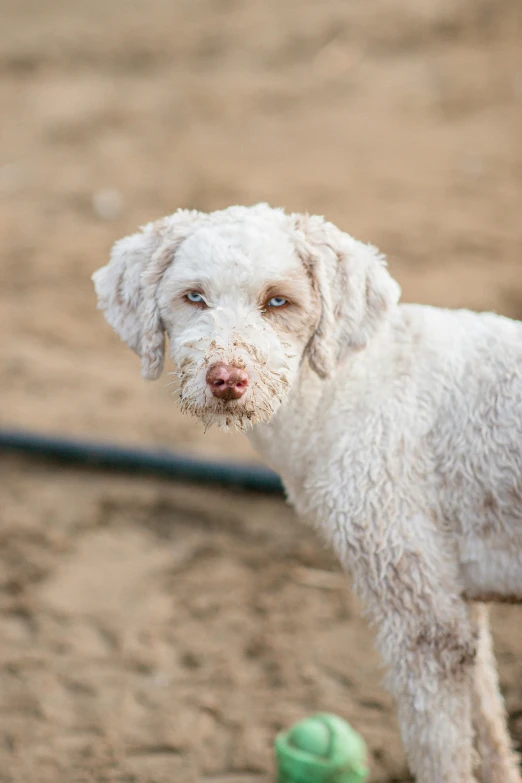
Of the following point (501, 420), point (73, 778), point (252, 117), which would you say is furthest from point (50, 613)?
point (252, 117)

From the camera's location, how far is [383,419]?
2549 millimetres

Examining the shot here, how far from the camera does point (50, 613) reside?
3775 millimetres

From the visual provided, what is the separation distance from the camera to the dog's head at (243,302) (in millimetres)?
2266

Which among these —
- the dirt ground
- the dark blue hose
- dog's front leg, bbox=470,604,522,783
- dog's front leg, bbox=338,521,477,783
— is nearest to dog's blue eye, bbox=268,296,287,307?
dog's front leg, bbox=338,521,477,783

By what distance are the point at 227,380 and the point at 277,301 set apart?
1.09ft

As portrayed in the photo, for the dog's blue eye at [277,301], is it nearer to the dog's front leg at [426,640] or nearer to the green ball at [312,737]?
the dog's front leg at [426,640]

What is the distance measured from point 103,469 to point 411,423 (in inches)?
101

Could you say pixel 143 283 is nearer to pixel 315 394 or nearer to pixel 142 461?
pixel 315 394

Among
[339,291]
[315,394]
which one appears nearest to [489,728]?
[315,394]

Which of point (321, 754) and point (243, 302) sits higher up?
point (243, 302)

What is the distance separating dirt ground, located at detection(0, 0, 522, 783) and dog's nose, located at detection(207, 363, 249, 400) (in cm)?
153

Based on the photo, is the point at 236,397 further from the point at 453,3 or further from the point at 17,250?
the point at 453,3

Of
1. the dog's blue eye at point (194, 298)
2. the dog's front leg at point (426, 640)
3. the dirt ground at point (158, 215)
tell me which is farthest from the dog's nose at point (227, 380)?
the dirt ground at point (158, 215)

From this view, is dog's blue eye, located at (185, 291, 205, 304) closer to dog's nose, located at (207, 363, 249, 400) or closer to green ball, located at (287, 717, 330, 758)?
dog's nose, located at (207, 363, 249, 400)
